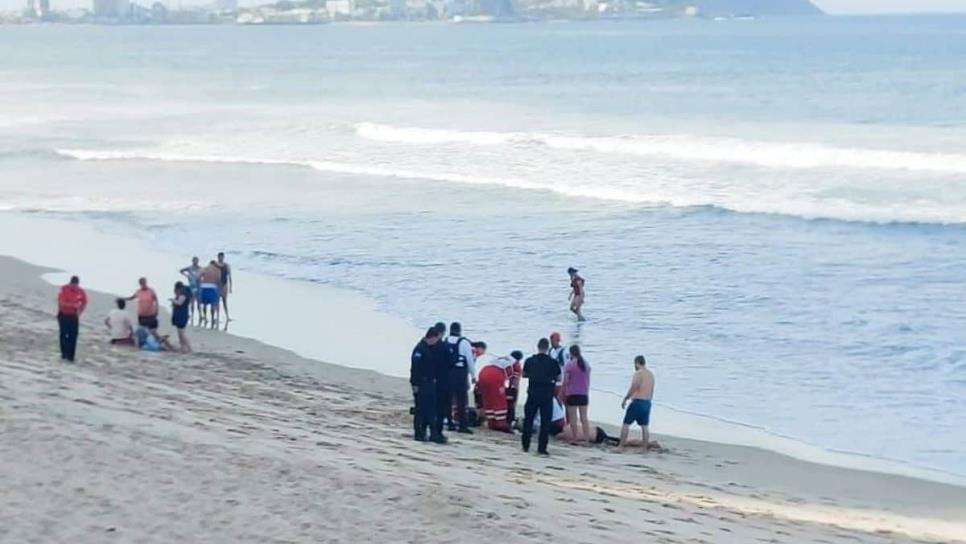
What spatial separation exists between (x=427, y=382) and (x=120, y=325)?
6.67 meters

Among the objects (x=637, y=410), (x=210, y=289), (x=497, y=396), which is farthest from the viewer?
(x=210, y=289)

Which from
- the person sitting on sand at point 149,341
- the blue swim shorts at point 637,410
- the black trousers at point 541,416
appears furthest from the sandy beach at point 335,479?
the person sitting on sand at point 149,341

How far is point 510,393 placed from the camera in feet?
55.7

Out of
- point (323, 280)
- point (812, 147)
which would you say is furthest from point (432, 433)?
point (812, 147)

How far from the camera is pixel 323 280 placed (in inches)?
1133

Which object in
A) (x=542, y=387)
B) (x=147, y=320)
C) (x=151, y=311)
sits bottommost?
(x=147, y=320)

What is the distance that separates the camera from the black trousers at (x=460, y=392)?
16219 mm

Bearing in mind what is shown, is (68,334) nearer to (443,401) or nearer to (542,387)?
(443,401)

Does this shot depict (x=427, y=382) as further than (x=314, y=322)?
No

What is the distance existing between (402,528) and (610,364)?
10824 mm

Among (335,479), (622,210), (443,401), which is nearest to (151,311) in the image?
(443,401)

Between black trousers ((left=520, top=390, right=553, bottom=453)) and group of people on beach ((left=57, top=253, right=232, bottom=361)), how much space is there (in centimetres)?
586

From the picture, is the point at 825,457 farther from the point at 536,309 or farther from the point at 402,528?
the point at 536,309

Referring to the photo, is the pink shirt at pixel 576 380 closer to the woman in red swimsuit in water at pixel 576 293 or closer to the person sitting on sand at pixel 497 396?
the person sitting on sand at pixel 497 396
